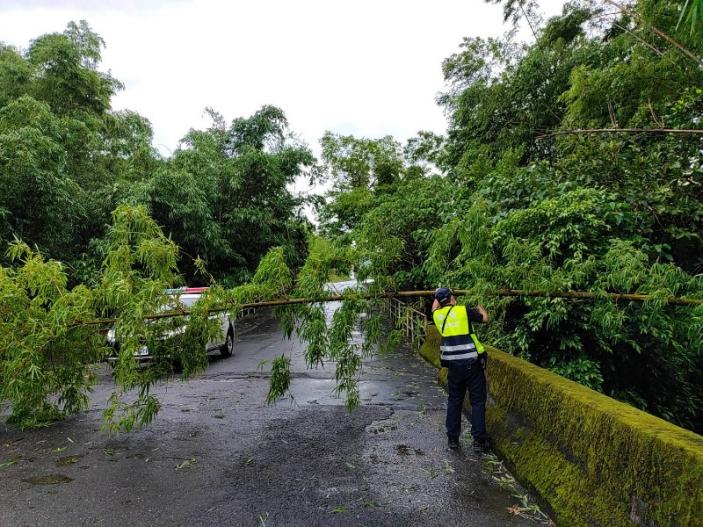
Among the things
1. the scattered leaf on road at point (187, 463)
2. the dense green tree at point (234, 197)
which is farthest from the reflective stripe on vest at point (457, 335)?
the dense green tree at point (234, 197)

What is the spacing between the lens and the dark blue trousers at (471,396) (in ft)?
16.4

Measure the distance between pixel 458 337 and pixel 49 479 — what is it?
434 centimetres

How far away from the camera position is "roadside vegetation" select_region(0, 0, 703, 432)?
4914mm

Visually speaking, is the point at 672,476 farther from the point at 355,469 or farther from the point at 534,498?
the point at 355,469

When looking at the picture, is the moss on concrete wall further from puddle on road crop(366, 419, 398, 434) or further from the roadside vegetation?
puddle on road crop(366, 419, 398, 434)

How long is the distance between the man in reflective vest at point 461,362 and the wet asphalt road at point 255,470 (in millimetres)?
288

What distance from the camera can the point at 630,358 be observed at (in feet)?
22.0

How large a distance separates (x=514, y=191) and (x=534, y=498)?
5.46 m

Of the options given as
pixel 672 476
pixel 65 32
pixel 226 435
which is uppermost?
pixel 65 32

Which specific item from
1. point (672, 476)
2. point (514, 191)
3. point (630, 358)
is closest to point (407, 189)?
point (514, 191)

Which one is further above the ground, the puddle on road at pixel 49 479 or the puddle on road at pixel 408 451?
the puddle on road at pixel 408 451

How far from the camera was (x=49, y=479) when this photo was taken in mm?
4375

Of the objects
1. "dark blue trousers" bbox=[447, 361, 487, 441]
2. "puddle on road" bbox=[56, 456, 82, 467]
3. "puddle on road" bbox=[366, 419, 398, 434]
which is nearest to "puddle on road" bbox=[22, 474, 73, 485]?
"puddle on road" bbox=[56, 456, 82, 467]

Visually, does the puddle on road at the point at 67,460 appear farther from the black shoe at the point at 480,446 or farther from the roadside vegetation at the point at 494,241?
the black shoe at the point at 480,446
